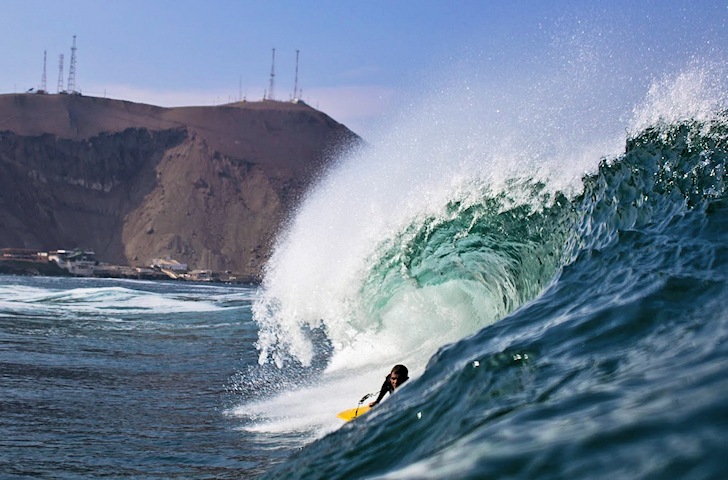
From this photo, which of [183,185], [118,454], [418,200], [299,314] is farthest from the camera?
[183,185]

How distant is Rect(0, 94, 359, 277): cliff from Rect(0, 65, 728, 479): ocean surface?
98063 mm

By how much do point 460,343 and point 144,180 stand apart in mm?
125642

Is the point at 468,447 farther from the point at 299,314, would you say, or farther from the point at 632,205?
the point at 299,314

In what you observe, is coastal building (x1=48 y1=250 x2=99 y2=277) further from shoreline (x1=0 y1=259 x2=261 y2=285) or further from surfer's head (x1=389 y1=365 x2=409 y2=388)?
surfer's head (x1=389 y1=365 x2=409 y2=388)

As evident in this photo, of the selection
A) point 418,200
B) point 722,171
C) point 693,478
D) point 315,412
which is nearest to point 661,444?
point 693,478

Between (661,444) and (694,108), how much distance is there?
570 centimetres

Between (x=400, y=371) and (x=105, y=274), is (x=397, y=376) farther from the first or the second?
(x=105, y=274)

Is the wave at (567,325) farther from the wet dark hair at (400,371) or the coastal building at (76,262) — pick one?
the coastal building at (76,262)

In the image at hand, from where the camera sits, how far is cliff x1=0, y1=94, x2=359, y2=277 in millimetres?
115750

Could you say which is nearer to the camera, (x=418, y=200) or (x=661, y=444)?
(x=661, y=444)

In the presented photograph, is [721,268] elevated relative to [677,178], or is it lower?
lower

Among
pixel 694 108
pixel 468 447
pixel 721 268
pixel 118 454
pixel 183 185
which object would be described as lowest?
pixel 118 454

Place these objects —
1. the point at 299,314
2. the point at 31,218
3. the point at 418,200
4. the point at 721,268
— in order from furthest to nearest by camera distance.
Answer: the point at 31,218, the point at 299,314, the point at 418,200, the point at 721,268

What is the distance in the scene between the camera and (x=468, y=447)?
3146 millimetres
